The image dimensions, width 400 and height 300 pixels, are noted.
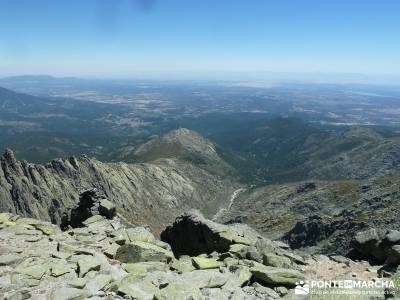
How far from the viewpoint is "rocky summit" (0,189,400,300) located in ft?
99.6

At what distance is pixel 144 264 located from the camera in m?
36.2

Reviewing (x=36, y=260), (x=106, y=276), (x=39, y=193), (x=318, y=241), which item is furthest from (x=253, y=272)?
(x=39, y=193)

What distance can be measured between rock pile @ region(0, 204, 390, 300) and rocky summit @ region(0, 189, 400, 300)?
0.07 meters

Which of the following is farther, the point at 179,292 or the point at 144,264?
the point at 144,264

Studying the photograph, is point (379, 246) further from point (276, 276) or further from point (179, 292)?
point (179, 292)

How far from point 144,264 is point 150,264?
514mm

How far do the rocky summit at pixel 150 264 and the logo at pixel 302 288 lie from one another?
1.25 ft

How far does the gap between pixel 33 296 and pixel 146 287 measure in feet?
25.4

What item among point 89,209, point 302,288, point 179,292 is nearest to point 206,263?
point 179,292

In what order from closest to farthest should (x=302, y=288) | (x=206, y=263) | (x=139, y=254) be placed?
(x=302, y=288) → (x=206, y=263) → (x=139, y=254)

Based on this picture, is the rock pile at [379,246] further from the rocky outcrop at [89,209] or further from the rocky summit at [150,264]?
the rocky outcrop at [89,209]

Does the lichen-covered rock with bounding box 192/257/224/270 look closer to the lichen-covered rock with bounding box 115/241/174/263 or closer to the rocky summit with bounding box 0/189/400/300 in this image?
the rocky summit with bounding box 0/189/400/300

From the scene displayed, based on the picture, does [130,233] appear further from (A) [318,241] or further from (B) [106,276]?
(A) [318,241]

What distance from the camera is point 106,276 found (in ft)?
105
